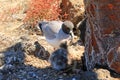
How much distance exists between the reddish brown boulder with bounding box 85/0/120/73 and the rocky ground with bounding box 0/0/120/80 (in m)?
0.17

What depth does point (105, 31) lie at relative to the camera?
5184 millimetres

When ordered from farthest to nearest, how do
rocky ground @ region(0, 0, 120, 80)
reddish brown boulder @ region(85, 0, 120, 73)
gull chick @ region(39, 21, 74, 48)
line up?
1. gull chick @ region(39, 21, 74, 48)
2. rocky ground @ region(0, 0, 120, 80)
3. reddish brown boulder @ region(85, 0, 120, 73)

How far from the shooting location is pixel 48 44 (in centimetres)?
702

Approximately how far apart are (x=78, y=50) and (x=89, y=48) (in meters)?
1.29

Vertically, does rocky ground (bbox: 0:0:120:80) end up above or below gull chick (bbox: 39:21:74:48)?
below

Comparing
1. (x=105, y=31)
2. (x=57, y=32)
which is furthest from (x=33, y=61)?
(x=105, y=31)

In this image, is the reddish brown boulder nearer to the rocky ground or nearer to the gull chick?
the rocky ground

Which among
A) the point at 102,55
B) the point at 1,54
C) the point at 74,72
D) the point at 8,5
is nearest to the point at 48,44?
the point at 1,54

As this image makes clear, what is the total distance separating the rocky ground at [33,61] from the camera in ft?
18.5

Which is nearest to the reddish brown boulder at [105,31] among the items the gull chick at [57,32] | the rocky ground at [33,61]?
the rocky ground at [33,61]

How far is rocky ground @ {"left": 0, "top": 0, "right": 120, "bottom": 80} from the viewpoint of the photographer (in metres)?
5.64

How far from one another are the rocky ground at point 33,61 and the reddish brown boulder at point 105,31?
17 centimetres

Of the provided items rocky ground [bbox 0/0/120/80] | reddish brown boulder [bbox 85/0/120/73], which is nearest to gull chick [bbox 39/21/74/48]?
rocky ground [bbox 0/0/120/80]

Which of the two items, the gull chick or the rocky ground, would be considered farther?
the gull chick
